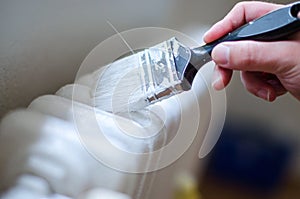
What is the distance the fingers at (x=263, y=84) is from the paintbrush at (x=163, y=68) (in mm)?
83

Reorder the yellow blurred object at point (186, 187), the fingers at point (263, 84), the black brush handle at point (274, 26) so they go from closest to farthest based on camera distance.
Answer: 1. the black brush handle at point (274, 26)
2. the fingers at point (263, 84)
3. the yellow blurred object at point (186, 187)

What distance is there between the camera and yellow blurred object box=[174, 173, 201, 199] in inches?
26.4

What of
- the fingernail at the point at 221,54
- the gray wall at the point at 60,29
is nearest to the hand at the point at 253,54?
the fingernail at the point at 221,54

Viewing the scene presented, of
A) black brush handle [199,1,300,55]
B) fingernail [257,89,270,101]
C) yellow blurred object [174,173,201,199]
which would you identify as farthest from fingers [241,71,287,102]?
yellow blurred object [174,173,201,199]

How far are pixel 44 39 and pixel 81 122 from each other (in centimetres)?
15

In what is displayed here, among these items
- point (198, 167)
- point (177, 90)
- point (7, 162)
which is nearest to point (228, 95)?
point (198, 167)

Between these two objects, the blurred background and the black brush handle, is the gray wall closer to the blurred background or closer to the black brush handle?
the blurred background

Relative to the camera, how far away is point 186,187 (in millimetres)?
689

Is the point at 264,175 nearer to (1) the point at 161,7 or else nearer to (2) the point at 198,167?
(2) the point at 198,167

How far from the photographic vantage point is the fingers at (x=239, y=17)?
1.56 feet

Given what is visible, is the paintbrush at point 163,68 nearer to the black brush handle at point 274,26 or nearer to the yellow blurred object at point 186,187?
the black brush handle at point 274,26

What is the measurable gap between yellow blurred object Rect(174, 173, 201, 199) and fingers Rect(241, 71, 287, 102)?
23 centimetres

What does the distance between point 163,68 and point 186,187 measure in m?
0.29

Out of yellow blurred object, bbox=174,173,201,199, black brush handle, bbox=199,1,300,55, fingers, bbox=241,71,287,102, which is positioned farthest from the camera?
yellow blurred object, bbox=174,173,201,199
